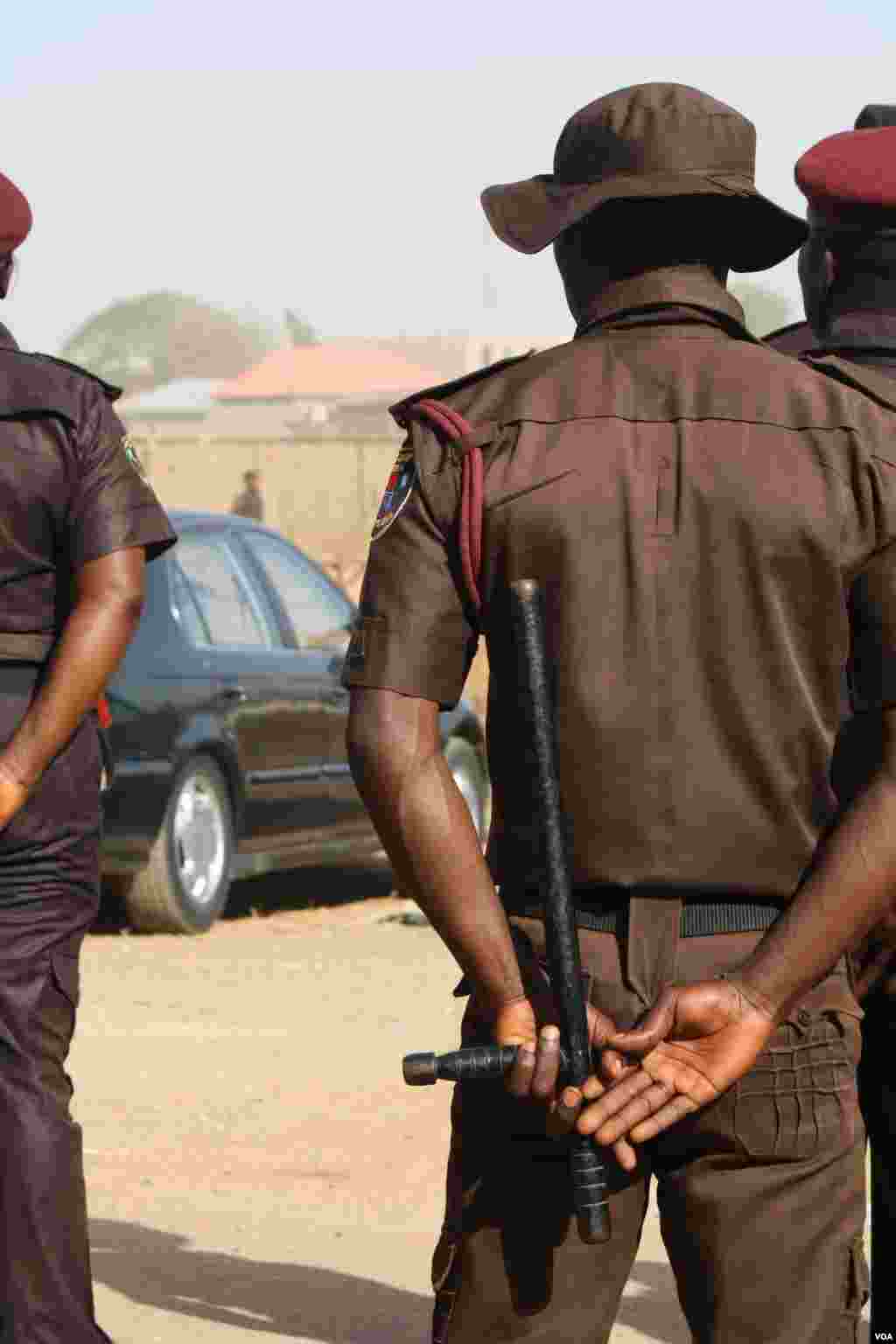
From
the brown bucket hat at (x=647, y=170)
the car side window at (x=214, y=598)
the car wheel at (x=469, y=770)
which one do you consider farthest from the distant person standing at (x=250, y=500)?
the brown bucket hat at (x=647, y=170)

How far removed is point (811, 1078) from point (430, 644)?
68 centimetres

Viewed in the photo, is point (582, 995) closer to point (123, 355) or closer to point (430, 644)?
point (430, 644)

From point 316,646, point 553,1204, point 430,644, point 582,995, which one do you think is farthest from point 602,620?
point 316,646

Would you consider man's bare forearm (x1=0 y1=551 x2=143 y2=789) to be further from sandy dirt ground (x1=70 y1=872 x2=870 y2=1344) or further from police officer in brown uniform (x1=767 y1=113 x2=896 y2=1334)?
sandy dirt ground (x1=70 y1=872 x2=870 y2=1344)

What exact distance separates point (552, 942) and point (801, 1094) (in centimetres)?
37

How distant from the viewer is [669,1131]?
10.7 feet

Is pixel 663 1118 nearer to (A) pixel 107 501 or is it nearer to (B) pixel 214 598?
(A) pixel 107 501

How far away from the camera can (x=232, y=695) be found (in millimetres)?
11898

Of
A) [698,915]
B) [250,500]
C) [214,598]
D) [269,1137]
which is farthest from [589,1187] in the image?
[250,500]

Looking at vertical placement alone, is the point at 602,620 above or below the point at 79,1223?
above

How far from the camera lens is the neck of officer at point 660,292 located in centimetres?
341

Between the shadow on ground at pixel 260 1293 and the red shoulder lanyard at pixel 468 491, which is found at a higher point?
the red shoulder lanyard at pixel 468 491

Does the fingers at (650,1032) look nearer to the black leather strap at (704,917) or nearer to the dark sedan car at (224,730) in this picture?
the black leather strap at (704,917)

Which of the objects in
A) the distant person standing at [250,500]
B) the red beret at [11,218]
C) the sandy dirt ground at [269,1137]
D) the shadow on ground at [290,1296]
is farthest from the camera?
the distant person standing at [250,500]
